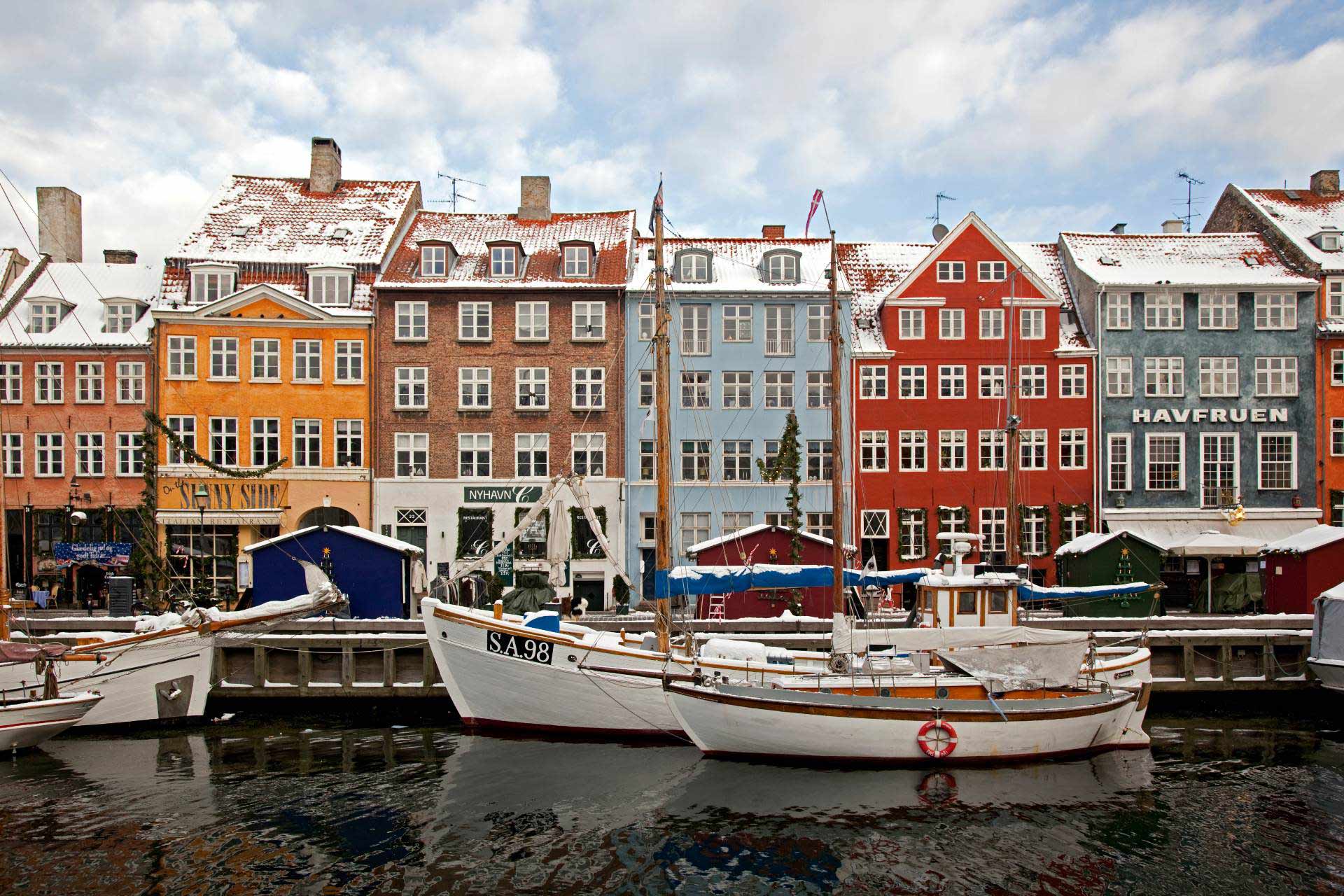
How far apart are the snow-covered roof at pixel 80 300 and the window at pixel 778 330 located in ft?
83.7

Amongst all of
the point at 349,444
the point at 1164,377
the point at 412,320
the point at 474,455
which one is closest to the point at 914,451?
the point at 1164,377

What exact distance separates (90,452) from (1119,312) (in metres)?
42.9

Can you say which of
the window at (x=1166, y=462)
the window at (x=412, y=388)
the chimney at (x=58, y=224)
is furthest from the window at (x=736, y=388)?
the chimney at (x=58, y=224)

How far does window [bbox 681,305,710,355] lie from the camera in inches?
1569

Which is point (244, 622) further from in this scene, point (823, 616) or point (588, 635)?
point (823, 616)

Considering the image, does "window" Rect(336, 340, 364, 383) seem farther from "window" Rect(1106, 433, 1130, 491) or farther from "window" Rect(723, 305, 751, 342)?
"window" Rect(1106, 433, 1130, 491)

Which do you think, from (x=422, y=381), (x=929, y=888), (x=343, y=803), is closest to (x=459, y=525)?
(x=422, y=381)

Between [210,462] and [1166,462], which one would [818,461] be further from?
[210,462]

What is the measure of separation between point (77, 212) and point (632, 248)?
2633 cm

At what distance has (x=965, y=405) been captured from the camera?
39688 mm

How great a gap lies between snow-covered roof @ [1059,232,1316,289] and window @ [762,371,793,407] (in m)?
13.6

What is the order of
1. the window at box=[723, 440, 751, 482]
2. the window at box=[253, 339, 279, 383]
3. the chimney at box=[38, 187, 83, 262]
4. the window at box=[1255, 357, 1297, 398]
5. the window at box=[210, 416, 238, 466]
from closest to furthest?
the window at box=[210, 416, 238, 466]
the window at box=[253, 339, 279, 383]
the window at box=[723, 440, 751, 482]
the window at box=[1255, 357, 1297, 398]
the chimney at box=[38, 187, 83, 262]

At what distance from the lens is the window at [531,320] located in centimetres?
3947

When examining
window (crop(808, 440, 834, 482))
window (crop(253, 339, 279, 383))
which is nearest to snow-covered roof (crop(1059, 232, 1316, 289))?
window (crop(808, 440, 834, 482))
